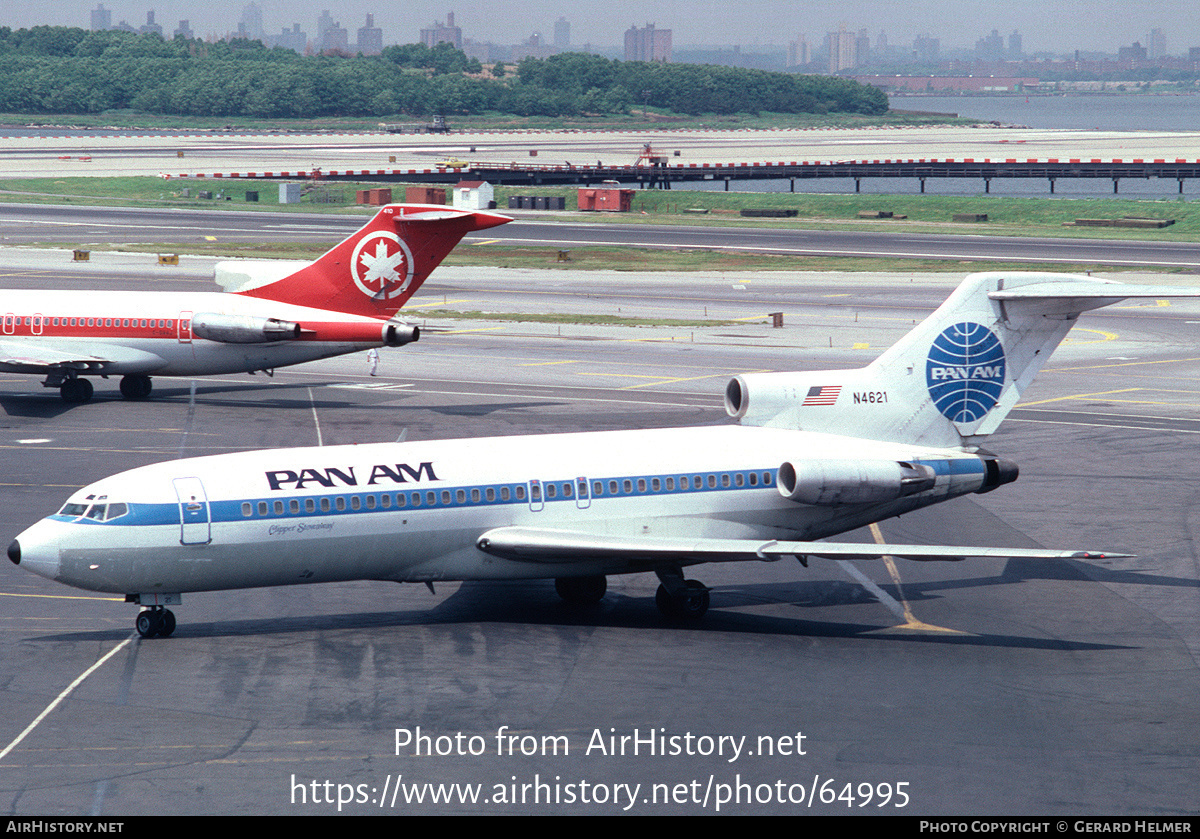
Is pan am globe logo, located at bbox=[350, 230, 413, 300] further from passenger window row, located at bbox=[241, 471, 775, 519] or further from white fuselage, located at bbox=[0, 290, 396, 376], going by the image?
passenger window row, located at bbox=[241, 471, 775, 519]

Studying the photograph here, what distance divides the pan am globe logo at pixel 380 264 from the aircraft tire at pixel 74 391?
38.9 ft

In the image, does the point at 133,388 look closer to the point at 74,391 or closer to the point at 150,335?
the point at 74,391

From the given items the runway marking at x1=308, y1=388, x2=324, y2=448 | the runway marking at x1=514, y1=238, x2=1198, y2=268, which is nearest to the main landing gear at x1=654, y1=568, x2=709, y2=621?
the runway marking at x1=308, y1=388, x2=324, y2=448

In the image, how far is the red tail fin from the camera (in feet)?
167

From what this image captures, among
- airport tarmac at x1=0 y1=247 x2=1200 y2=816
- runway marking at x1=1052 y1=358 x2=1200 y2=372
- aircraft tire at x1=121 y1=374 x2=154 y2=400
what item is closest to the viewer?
airport tarmac at x1=0 y1=247 x2=1200 y2=816

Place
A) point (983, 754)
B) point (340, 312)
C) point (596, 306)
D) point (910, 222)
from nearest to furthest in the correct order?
point (983, 754) < point (340, 312) < point (596, 306) < point (910, 222)

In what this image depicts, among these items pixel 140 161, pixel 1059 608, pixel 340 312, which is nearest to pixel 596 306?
pixel 340 312

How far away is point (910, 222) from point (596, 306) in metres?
66.5

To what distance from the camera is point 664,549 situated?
27.1 m

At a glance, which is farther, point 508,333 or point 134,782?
point 508,333

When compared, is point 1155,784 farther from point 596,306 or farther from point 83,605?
point 596,306

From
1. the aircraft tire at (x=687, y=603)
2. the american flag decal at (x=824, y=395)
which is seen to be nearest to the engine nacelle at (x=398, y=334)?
the american flag decal at (x=824, y=395)

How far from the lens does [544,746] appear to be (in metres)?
21.7

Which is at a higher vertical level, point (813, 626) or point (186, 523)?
point (186, 523)
